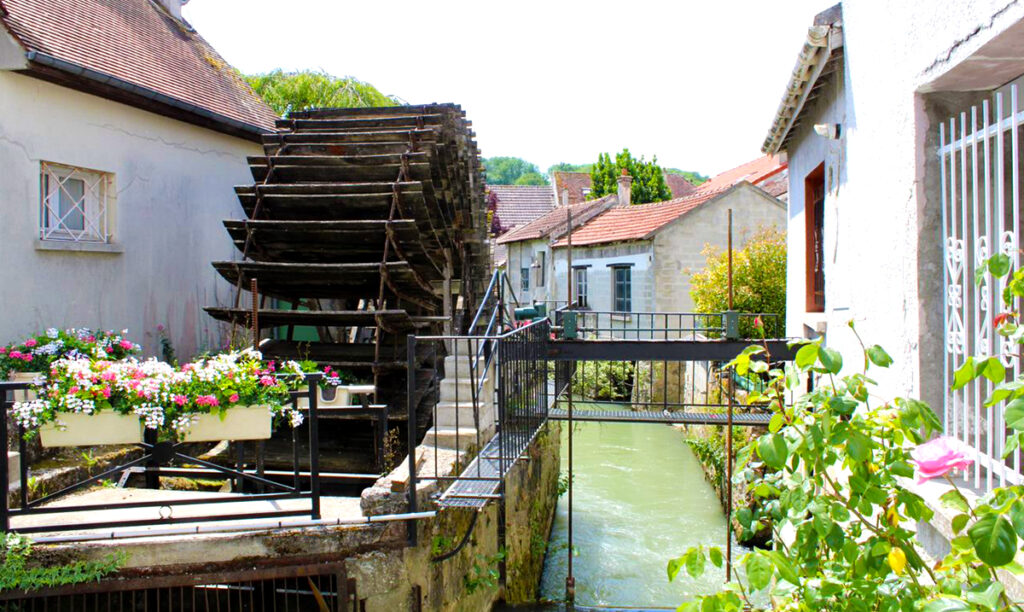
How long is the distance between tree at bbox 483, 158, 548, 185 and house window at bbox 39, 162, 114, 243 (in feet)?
272

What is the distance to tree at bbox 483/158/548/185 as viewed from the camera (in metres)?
91.5

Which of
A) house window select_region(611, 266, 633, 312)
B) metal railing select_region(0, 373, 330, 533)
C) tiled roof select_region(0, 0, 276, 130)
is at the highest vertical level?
tiled roof select_region(0, 0, 276, 130)

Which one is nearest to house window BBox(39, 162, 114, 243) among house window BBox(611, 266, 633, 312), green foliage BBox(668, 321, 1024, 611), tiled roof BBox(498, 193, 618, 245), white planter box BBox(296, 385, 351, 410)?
white planter box BBox(296, 385, 351, 410)

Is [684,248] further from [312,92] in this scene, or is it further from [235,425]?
[235,425]

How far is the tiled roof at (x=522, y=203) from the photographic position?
4012 centimetres

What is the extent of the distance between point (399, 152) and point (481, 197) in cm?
354

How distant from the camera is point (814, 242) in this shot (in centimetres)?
714

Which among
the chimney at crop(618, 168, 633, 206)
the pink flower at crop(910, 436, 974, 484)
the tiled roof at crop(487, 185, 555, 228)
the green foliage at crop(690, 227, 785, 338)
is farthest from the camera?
the tiled roof at crop(487, 185, 555, 228)

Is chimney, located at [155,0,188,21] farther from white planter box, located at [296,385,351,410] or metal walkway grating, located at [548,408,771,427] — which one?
white planter box, located at [296,385,351,410]

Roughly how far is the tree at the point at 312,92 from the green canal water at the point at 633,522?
772 cm

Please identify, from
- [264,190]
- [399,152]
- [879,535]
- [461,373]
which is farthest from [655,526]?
[879,535]

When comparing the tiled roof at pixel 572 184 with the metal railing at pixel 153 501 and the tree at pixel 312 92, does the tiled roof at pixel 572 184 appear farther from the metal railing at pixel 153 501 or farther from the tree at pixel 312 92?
the metal railing at pixel 153 501

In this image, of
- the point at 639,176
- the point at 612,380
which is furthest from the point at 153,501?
the point at 639,176

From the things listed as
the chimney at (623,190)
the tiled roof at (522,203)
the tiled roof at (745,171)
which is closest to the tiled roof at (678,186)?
the tiled roof at (745,171)
